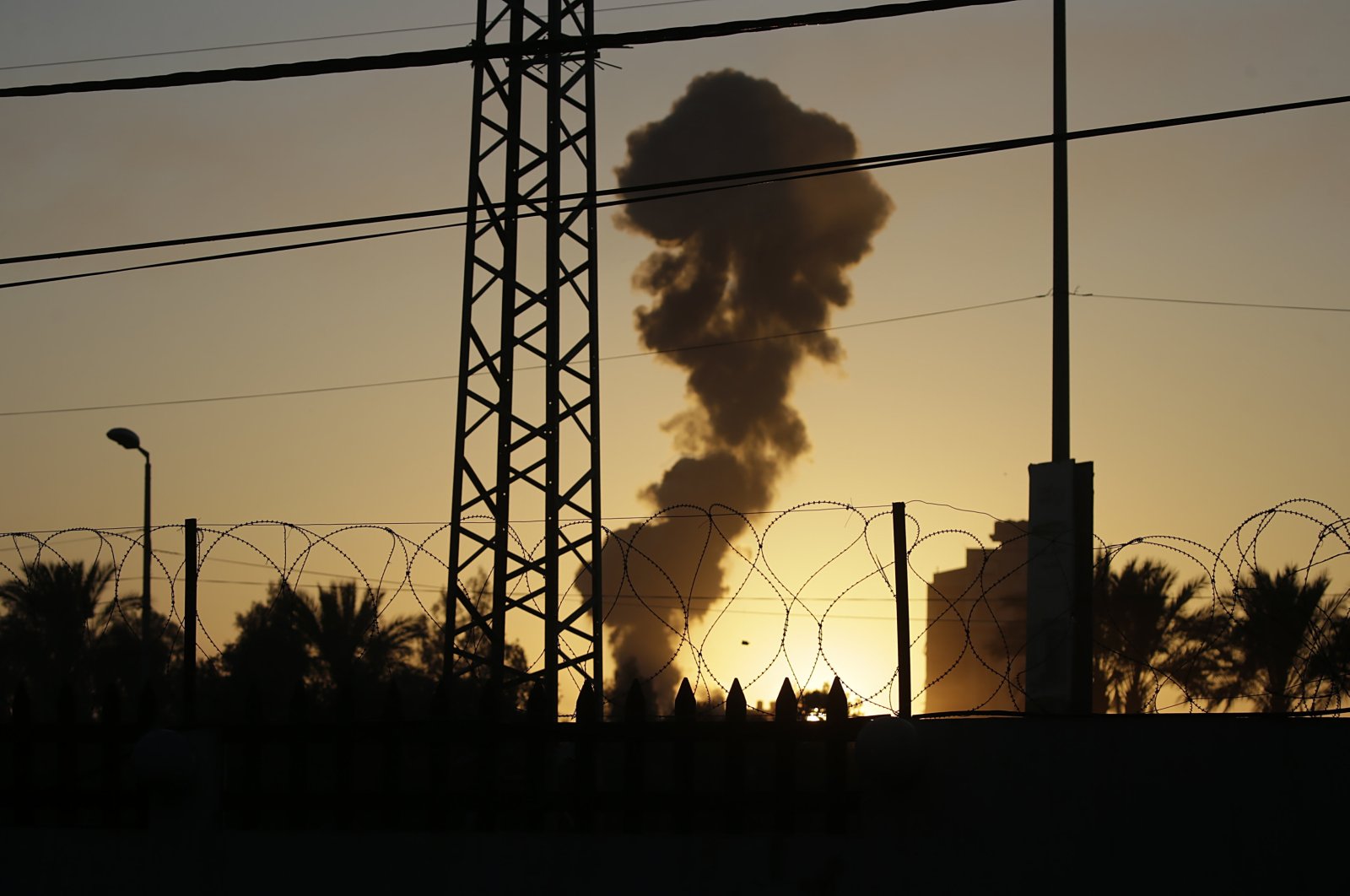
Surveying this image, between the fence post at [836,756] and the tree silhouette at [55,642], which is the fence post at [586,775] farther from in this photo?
the tree silhouette at [55,642]

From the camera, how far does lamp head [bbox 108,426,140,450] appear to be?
26.6m

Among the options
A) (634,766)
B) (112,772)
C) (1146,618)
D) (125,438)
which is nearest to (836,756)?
(634,766)

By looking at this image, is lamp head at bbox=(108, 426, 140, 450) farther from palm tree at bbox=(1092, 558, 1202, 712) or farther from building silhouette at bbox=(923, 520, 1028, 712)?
building silhouette at bbox=(923, 520, 1028, 712)

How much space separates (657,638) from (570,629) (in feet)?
97.8

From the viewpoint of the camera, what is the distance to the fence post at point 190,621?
37.1 ft

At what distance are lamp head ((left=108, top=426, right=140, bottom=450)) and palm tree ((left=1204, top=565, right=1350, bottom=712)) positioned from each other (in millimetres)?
17858

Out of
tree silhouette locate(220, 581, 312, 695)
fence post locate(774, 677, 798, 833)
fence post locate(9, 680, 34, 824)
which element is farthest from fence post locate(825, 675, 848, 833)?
tree silhouette locate(220, 581, 312, 695)

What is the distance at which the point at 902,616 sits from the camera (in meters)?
9.98

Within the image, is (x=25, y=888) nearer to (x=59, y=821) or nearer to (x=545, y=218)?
(x=59, y=821)

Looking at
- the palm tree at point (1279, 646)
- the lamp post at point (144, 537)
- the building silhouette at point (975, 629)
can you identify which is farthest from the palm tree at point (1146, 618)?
the lamp post at point (144, 537)

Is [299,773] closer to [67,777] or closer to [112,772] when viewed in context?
[112,772]

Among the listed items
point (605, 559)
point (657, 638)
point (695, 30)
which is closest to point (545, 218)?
point (695, 30)

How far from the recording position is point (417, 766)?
63.1 ft

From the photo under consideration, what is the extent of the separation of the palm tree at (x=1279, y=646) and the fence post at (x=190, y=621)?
7084 millimetres
